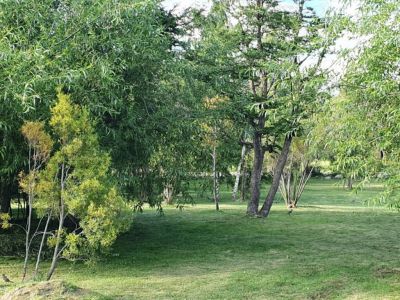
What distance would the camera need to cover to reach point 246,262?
29.2 feet

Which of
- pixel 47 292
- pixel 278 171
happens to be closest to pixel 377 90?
pixel 47 292

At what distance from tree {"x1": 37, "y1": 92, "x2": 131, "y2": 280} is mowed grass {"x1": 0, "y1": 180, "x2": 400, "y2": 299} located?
2.54 ft

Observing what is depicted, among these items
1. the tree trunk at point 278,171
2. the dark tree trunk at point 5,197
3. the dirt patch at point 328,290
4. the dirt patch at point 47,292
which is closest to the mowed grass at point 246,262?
the dirt patch at point 328,290

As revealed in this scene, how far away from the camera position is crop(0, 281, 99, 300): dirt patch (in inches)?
203

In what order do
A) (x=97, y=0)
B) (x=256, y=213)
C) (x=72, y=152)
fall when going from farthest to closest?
(x=256, y=213)
(x=97, y=0)
(x=72, y=152)

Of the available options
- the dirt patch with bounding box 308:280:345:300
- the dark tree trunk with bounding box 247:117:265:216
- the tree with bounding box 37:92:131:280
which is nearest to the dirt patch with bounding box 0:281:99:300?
the tree with bounding box 37:92:131:280

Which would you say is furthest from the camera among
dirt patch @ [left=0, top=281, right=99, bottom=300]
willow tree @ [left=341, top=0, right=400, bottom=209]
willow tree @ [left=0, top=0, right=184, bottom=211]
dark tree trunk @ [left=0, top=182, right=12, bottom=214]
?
dark tree trunk @ [left=0, top=182, right=12, bottom=214]

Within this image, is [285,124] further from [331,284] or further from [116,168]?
[331,284]

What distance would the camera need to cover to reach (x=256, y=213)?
52.5 ft

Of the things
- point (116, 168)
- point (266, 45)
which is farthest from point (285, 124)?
point (116, 168)

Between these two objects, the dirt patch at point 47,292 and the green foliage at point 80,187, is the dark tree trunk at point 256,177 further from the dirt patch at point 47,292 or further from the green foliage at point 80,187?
the dirt patch at point 47,292

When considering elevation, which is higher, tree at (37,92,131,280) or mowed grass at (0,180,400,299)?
tree at (37,92,131,280)

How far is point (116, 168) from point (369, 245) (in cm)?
584

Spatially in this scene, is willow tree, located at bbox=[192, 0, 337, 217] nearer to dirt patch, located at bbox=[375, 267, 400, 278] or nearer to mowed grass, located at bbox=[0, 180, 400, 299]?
mowed grass, located at bbox=[0, 180, 400, 299]
